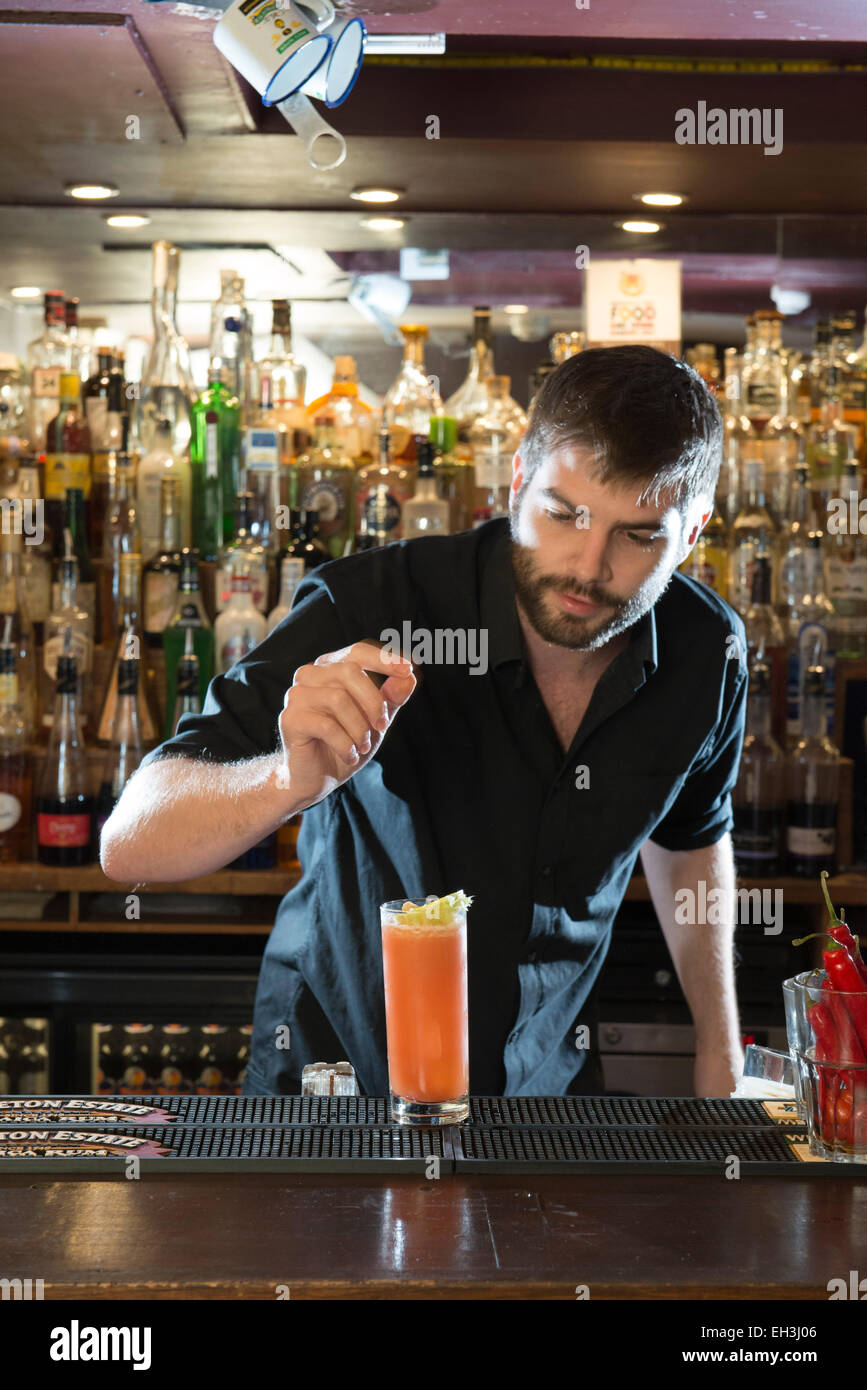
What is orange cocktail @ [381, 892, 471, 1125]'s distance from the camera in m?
1.16

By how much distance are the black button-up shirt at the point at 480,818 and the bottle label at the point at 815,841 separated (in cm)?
95

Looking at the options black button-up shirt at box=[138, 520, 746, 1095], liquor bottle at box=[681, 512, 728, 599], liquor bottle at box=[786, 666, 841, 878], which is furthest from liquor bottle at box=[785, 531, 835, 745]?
black button-up shirt at box=[138, 520, 746, 1095]

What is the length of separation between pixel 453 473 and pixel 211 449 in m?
0.45

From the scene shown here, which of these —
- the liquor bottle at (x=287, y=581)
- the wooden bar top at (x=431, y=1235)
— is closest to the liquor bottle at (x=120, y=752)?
the liquor bottle at (x=287, y=581)

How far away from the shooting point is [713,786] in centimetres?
175

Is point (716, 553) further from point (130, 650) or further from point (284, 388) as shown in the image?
point (130, 650)

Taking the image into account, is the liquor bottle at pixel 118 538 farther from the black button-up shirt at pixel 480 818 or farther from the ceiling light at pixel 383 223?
the black button-up shirt at pixel 480 818

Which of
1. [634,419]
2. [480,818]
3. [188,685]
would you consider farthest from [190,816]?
[188,685]

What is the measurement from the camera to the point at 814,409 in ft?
9.31

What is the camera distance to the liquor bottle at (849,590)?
2713 millimetres

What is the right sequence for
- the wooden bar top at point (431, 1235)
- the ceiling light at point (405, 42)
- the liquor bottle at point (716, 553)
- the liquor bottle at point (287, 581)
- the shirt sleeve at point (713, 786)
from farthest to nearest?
1. the liquor bottle at point (716, 553)
2. the liquor bottle at point (287, 581)
3. the ceiling light at point (405, 42)
4. the shirt sleeve at point (713, 786)
5. the wooden bar top at point (431, 1235)

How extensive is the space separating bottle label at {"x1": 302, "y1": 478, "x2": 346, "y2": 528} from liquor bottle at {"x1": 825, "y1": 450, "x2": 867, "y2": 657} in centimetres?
93

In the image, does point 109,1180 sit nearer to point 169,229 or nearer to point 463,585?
point 463,585
